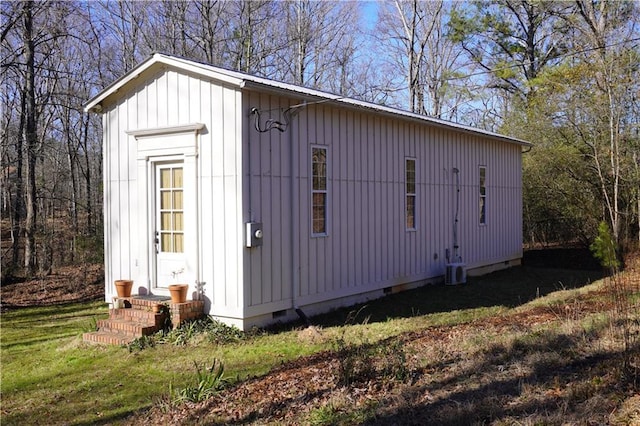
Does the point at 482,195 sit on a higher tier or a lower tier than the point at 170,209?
higher

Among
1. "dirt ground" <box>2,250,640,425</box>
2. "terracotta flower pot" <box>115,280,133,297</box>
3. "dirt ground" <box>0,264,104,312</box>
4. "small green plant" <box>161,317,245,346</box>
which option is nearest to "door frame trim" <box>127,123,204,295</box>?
"terracotta flower pot" <box>115,280,133,297</box>

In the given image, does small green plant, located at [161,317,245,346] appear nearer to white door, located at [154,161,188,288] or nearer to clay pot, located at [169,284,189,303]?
clay pot, located at [169,284,189,303]

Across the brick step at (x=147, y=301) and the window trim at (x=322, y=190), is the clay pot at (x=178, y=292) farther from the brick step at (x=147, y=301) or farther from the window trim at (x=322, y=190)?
the window trim at (x=322, y=190)

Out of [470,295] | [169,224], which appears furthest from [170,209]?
[470,295]

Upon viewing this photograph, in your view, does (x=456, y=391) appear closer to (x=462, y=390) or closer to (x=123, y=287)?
(x=462, y=390)

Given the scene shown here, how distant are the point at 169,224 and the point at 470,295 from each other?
18.8 ft

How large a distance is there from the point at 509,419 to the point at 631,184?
1364 centimetres

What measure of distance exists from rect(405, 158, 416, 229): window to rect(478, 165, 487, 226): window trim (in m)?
3.08

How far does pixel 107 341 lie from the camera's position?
771cm

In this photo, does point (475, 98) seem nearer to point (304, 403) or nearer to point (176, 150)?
point (176, 150)

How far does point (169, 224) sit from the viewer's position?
28.3 ft

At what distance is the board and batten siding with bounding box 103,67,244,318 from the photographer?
777cm

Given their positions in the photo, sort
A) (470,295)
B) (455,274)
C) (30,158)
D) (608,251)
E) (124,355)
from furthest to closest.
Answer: (30,158) → (455,274) → (470,295) → (124,355) → (608,251)

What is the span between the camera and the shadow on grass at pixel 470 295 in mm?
9125
